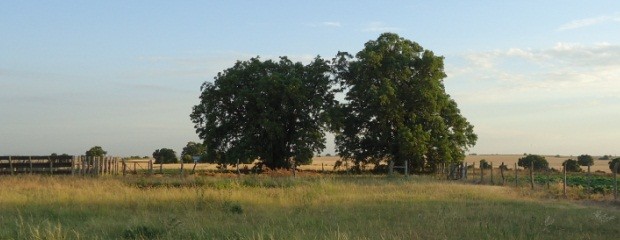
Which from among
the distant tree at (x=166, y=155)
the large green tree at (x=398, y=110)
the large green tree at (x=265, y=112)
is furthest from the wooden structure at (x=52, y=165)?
the distant tree at (x=166, y=155)

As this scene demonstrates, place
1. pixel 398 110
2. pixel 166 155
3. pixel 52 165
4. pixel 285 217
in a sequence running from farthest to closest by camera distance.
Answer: pixel 166 155
pixel 398 110
pixel 52 165
pixel 285 217

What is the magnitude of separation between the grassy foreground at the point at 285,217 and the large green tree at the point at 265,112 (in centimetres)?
2647

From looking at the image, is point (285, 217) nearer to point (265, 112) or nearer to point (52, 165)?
point (52, 165)

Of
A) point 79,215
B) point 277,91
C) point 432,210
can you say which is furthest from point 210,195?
point 277,91

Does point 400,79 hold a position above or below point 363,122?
above

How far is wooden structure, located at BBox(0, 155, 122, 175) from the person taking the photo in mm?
39781

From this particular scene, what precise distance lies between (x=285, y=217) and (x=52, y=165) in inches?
1195

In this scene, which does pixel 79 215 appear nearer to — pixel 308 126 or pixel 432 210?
pixel 432 210

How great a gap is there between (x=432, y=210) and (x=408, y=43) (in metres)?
35.4

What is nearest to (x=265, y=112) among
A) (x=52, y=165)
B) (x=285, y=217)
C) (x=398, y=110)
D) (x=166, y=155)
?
(x=398, y=110)

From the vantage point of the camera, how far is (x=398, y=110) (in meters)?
48.0

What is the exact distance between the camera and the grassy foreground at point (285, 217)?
11.3 meters

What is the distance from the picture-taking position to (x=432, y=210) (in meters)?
16.3

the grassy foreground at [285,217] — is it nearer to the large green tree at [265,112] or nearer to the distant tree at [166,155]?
the large green tree at [265,112]
